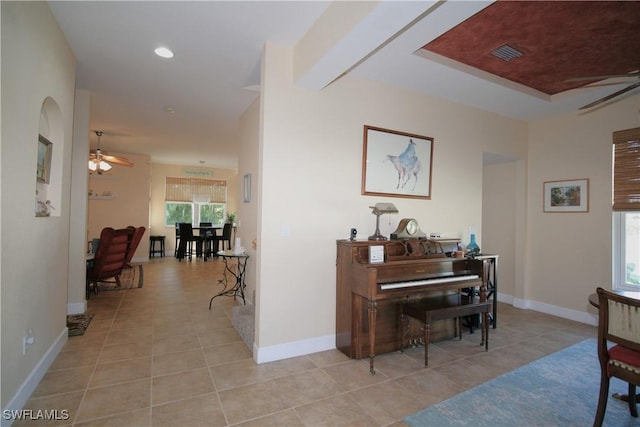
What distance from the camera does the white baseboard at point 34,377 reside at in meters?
1.91

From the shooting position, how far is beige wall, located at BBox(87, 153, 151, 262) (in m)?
7.92

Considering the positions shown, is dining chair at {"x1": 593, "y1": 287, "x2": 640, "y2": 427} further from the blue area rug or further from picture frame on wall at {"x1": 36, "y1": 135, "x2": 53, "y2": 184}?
picture frame on wall at {"x1": 36, "y1": 135, "x2": 53, "y2": 184}

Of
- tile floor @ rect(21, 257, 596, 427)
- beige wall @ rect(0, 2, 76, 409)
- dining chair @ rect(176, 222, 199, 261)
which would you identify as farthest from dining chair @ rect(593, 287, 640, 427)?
dining chair @ rect(176, 222, 199, 261)

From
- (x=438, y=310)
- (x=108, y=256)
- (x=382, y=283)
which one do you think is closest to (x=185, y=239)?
(x=108, y=256)

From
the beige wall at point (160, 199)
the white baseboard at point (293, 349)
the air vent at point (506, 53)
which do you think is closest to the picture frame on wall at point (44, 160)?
the white baseboard at point (293, 349)

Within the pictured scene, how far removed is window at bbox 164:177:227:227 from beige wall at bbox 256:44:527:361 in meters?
7.98

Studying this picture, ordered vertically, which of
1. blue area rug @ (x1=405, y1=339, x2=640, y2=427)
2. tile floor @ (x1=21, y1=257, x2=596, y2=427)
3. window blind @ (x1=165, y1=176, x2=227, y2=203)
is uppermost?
window blind @ (x1=165, y1=176, x2=227, y2=203)

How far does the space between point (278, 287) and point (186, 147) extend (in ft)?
18.7

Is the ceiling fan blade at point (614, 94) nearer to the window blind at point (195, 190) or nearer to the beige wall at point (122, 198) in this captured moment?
the beige wall at point (122, 198)

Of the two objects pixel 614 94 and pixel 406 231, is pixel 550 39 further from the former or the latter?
pixel 406 231

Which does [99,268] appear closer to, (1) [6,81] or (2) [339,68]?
(1) [6,81]

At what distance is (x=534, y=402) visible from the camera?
2.25 m

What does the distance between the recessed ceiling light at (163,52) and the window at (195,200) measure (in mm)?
7296

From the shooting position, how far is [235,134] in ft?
19.9
